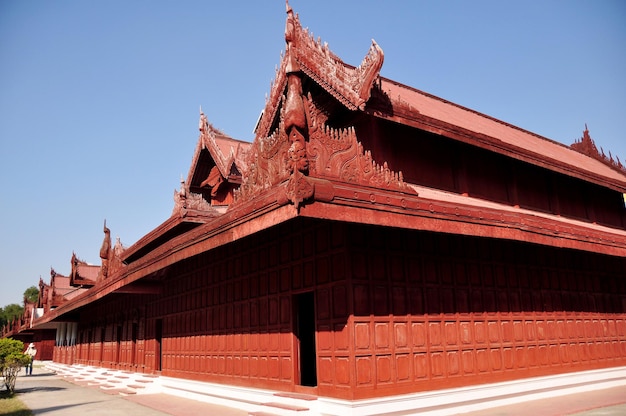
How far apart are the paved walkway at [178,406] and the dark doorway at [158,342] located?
1.65m

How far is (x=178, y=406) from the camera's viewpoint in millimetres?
11016

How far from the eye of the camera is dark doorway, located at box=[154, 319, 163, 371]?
15.9 m

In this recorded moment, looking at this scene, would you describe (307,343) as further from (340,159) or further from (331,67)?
(331,67)

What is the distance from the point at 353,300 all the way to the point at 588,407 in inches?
188

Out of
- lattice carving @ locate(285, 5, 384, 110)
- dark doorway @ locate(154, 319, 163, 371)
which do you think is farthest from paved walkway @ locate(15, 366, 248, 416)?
lattice carving @ locate(285, 5, 384, 110)

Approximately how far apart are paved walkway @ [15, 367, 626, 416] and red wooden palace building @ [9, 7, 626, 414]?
25.3 inches

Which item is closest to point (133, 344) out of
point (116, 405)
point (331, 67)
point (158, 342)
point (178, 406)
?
point (158, 342)

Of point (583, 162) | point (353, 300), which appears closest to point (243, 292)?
point (353, 300)

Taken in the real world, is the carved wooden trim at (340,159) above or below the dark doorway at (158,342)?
above

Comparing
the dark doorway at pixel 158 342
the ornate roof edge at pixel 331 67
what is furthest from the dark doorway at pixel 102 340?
the ornate roof edge at pixel 331 67

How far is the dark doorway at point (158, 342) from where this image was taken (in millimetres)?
15852

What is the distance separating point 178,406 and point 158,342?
17.6ft

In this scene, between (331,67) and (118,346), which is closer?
(331,67)

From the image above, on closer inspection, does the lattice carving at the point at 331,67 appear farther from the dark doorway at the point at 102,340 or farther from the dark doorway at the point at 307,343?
the dark doorway at the point at 102,340
